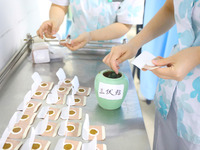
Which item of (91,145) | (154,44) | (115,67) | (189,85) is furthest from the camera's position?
(154,44)

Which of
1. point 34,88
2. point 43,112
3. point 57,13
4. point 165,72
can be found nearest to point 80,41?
point 57,13

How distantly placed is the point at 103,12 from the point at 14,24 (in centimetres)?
55

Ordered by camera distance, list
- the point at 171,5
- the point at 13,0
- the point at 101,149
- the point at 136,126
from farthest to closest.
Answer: the point at 13,0, the point at 171,5, the point at 136,126, the point at 101,149

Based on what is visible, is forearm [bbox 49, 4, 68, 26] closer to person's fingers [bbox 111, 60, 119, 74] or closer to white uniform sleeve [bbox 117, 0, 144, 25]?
white uniform sleeve [bbox 117, 0, 144, 25]

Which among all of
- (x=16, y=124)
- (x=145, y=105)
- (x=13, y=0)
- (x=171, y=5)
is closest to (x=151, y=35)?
(x=171, y=5)

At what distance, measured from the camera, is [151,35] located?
0.97 meters

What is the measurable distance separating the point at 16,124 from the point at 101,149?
0.34 metres

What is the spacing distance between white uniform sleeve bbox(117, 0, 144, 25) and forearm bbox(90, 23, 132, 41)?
0.16 ft

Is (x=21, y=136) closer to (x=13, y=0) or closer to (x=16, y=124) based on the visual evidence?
(x=16, y=124)

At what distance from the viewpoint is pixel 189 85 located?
29.2 inches

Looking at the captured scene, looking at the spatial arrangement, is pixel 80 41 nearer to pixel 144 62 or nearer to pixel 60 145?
pixel 144 62

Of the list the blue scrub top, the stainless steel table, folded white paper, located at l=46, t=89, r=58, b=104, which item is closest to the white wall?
the stainless steel table

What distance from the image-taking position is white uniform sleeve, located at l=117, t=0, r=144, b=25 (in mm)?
1214

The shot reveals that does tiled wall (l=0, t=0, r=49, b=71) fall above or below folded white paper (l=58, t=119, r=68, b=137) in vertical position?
above
